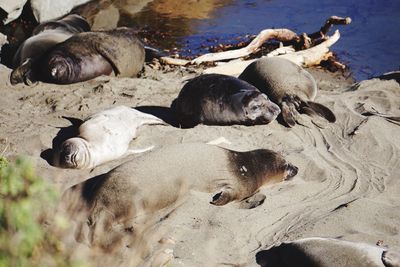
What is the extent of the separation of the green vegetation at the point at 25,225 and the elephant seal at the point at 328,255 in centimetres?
227

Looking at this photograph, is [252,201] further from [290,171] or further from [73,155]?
[73,155]

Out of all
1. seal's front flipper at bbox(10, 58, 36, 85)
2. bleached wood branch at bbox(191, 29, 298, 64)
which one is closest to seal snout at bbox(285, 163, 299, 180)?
seal's front flipper at bbox(10, 58, 36, 85)

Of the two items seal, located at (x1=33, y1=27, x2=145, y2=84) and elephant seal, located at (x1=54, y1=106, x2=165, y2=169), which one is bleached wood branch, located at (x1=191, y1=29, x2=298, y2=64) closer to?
seal, located at (x1=33, y1=27, x2=145, y2=84)

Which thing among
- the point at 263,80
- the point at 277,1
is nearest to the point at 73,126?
the point at 263,80

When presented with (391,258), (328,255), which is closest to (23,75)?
(328,255)

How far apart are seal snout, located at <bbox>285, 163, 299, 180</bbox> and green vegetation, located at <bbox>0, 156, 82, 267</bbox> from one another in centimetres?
384

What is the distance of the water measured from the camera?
9.89 meters

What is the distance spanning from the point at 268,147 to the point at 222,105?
688 millimetres

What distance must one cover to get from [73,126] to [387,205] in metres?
3.22

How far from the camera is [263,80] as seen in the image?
716cm

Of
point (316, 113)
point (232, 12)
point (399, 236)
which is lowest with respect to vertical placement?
point (232, 12)

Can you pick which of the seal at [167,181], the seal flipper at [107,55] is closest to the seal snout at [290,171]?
the seal at [167,181]

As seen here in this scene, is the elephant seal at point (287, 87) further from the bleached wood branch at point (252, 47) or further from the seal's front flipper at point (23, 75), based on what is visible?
the seal's front flipper at point (23, 75)

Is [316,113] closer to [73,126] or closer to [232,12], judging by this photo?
[73,126]
